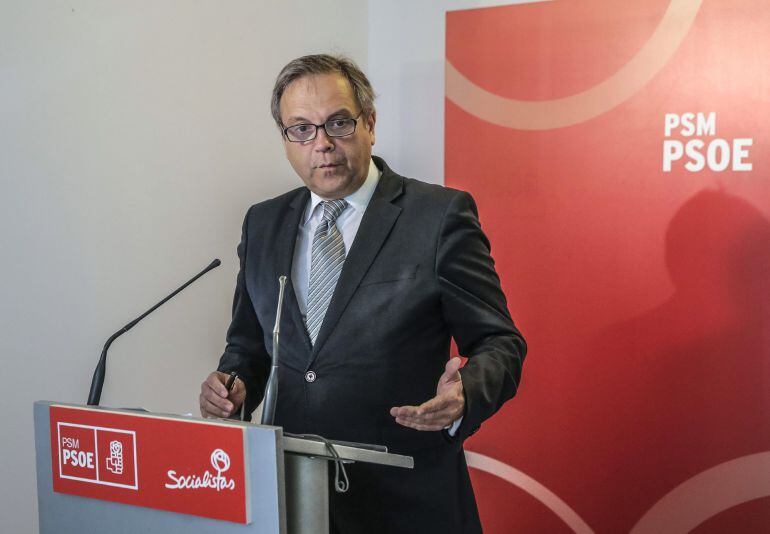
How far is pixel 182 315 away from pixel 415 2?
1572 mm

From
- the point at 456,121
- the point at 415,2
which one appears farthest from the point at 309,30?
the point at 456,121

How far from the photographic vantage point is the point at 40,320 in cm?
216

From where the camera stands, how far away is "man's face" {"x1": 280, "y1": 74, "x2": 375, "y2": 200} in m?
1.81

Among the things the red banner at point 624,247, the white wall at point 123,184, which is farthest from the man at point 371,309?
the red banner at point 624,247

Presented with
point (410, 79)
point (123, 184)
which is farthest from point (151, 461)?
point (410, 79)

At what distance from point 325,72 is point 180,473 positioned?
99 centimetres

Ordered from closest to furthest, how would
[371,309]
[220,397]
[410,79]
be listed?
[220,397] → [371,309] → [410,79]

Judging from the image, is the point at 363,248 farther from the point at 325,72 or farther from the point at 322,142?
the point at 325,72

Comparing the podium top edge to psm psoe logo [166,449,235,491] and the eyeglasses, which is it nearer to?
psm psoe logo [166,449,235,491]

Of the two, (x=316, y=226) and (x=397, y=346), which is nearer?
(x=397, y=346)

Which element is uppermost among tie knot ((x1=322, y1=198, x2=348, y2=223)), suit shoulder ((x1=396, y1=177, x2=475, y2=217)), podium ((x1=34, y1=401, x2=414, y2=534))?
suit shoulder ((x1=396, y1=177, x2=475, y2=217))

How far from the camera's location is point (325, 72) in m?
1.82

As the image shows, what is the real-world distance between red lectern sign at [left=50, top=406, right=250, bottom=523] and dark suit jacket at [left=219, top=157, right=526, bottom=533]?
0.56 m

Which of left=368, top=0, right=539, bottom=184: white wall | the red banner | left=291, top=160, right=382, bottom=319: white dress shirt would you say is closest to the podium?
left=291, top=160, right=382, bottom=319: white dress shirt
